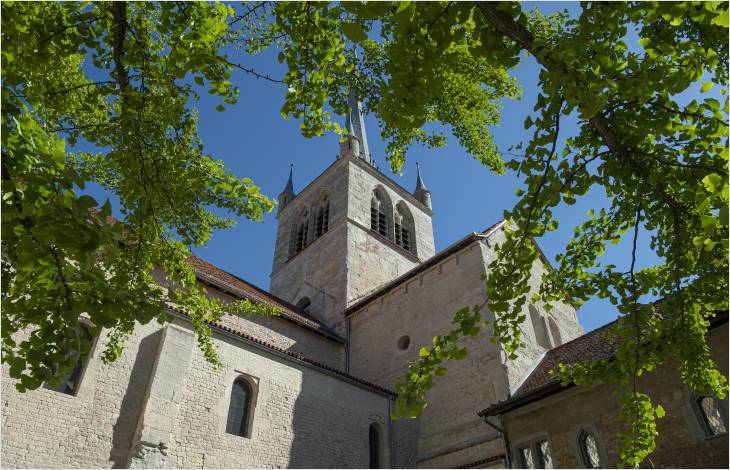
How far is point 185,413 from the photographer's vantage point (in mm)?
10039

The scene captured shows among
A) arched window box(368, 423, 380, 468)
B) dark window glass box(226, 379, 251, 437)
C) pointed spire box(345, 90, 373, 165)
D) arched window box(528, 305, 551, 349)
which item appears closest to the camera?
dark window glass box(226, 379, 251, 437)

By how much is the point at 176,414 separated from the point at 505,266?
8275mm

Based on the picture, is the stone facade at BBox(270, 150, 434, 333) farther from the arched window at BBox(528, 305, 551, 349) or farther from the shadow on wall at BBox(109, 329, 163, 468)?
the shadow on wall at BBox(109, 329, 163, 468)

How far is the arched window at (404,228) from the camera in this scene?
25.3 metres

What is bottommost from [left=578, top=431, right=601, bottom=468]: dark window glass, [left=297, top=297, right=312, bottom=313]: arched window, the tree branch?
[left=578, top=431, right=601, bottom=468]: dark window glass

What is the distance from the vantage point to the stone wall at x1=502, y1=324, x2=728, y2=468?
8.17 meters

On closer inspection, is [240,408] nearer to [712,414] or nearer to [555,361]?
[555,361]

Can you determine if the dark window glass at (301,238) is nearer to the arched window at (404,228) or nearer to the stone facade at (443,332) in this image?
the arched window at (404,228)

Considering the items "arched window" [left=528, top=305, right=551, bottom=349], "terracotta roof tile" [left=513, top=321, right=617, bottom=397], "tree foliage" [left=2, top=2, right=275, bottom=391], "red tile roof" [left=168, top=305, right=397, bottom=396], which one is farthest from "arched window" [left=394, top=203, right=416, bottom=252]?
"tree foliage" [left=2, top=2, right=275, bottom=391]

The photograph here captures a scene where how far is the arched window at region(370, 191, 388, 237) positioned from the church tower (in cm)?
5

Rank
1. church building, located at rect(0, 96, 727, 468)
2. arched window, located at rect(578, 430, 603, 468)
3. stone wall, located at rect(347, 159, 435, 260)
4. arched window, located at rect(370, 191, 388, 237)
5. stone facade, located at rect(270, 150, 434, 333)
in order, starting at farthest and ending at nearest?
1. arched window, located at rect(370, 191, 388, 237)
2. stone wall, located at rect(347, 159, 435, 260)
3. stone facade, located at rect(270, 150, 434, 333)
4. arched window, located at rect(578, 430, 603, 468)
5. church building, located at rect(0, 96, 727, 468)

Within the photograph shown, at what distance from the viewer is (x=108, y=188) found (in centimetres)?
671

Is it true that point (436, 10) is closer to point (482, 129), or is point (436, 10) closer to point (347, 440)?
point (482, 129)

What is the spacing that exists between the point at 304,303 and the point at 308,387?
885 cm
